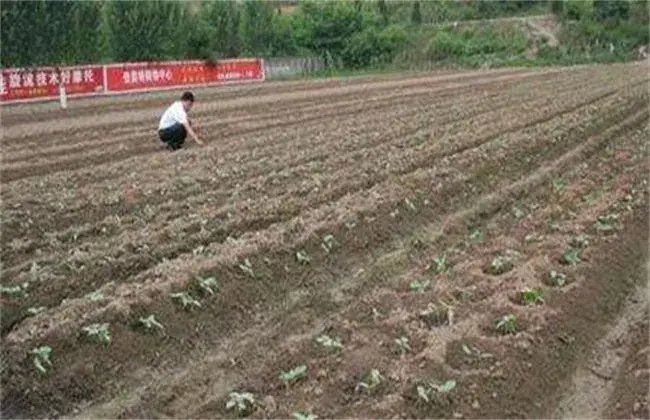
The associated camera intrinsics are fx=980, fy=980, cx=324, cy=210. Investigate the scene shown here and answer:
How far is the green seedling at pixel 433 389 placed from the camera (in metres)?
6.40

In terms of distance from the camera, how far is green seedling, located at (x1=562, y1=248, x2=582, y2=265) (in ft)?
31.6

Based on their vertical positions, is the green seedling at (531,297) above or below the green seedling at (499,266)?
above

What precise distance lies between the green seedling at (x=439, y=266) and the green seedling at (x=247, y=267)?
5.84 feet

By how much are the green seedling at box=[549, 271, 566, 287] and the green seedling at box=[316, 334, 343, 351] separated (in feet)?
7.88

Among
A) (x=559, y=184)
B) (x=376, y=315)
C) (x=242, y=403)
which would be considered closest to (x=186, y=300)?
(x=376, y=315)

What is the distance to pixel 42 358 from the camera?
7.32 metres

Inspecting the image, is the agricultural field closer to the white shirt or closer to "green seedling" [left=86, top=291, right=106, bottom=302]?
"green seedling" [left=86, top=291, right=106, bottom=302]

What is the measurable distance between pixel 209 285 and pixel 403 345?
7.39ft

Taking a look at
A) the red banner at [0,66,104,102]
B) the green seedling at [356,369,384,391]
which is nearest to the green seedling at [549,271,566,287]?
the green seedling at [356,369,384,391]

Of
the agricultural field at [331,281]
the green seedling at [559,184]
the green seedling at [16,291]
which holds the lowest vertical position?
the green seedling at [559,184]

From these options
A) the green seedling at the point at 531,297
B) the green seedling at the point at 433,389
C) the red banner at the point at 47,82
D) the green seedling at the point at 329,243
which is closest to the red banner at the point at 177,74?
the red banner at the point at 47,82

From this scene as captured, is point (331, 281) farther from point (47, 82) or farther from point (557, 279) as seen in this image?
point (47, 82)

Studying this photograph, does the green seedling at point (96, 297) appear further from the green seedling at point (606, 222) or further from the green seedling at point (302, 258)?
the green seedling at point (606, 222)

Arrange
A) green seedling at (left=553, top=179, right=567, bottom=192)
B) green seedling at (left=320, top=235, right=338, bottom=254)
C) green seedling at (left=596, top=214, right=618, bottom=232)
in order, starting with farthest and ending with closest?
green seedling at (left=553, top=179, right=567, bottom=192) → green seedling at (left=596, top=214, right=618, bottom=232) → green seedling at (left=320, top=235, right=338, bottom=254)
